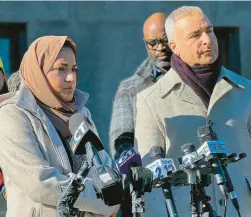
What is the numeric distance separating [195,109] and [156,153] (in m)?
0.71

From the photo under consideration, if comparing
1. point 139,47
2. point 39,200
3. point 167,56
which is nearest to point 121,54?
point 139,47

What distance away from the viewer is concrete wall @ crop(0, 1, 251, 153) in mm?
10602

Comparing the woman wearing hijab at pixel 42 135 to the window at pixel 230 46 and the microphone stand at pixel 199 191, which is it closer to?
the microphone stand at pixel 199 191

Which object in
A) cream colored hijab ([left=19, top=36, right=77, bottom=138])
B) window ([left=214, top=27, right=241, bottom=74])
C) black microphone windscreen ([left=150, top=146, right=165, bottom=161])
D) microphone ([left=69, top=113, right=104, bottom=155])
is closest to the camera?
microphone ([left=69, top=113, right=104, bottom=155])

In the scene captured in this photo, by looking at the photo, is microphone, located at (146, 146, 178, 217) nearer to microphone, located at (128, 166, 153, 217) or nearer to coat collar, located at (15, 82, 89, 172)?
microphone, located at (128, 166, 153, 217)

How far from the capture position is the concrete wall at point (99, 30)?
10602 millimetres

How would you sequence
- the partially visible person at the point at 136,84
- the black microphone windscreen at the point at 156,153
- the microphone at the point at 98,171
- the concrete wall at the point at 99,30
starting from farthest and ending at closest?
the concrete wall at the point at 99,30
the partially visible person at the point at 136,84
the black microphone windscreen at the point at 156,153
the microphone at the point at 98,171

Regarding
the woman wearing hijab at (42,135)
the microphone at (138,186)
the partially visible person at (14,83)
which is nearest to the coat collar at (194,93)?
the woman wearing hijab at (42,135)

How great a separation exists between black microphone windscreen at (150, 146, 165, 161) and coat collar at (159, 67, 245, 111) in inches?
24.9

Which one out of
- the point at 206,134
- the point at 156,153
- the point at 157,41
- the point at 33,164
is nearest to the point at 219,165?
the point at 206,134

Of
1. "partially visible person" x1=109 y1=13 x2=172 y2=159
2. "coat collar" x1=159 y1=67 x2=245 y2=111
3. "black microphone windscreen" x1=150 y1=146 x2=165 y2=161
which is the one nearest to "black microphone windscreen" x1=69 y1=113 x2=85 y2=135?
"black microphone windscreen" x1=150 y1=146 x2=165 y2=161

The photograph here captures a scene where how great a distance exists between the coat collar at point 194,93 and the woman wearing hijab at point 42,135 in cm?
56

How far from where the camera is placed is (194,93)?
636 centimetres

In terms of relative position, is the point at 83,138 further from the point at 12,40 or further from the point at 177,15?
the point at 12,40
